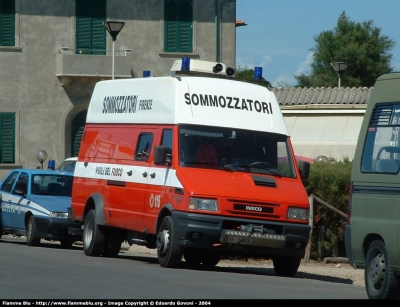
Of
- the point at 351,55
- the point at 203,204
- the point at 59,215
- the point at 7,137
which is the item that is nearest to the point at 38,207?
the point at 59,215

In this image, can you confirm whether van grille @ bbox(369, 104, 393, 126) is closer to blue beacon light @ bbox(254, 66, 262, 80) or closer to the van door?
the van door

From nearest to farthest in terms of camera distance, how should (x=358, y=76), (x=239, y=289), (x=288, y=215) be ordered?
(x=239, y=289) → (x=288, y=215) → (x=358, y=76)

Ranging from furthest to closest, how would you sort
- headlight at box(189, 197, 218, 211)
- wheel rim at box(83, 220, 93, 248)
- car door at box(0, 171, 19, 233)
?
car door at box(0, 171, 19, 233) < wheel rim at box(83, 220, 93, 248) < headlight at box(189, 197, 218, 211)

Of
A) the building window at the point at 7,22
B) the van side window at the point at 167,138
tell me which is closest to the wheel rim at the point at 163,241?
the van side window at the point at 167,138

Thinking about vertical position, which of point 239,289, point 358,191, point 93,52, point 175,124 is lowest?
point 239,289

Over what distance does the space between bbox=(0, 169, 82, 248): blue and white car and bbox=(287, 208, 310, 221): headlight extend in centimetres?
710

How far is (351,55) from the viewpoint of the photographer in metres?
72.8

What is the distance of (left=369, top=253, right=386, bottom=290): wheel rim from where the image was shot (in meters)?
11.3

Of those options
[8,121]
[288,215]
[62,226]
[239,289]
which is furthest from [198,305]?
[8,121]

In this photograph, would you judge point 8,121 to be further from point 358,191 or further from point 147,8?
point 358,191

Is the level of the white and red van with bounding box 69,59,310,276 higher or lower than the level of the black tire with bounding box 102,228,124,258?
higher

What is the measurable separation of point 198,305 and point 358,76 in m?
64.2

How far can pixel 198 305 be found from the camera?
931 centimetres

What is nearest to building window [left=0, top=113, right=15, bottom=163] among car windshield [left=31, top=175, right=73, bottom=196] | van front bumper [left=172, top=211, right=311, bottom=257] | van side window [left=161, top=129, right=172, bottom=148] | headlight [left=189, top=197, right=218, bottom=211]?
car windshield [left=31, top=175, right=73, bottom=196]
